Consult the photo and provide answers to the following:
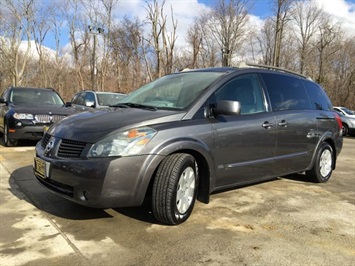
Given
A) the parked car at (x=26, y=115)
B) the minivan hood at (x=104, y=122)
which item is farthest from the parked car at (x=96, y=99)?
the minivan hood at (x=104, y=122)

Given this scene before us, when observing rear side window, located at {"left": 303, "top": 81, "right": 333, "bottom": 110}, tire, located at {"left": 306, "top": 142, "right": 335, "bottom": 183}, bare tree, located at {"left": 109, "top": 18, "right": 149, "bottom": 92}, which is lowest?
tire, located at {"left": 306, "top": 142, "right": 335, "bottom": 183}

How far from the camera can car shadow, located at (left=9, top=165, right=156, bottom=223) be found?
3.81 meters

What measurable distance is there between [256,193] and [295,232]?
1395 mm

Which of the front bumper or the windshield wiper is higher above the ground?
the windshield wiper

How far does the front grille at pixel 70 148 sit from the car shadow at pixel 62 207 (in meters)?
0.74

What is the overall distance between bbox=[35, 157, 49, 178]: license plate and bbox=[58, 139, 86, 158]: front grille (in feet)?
0.72

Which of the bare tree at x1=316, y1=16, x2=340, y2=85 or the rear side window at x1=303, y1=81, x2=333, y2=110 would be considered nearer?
the rear side window at x1=303, y1=81, x2=333, y2=110

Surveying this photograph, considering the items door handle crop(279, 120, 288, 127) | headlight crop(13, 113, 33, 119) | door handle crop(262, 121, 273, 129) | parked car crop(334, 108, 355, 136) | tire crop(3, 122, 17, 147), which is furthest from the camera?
parked car crop(334, 108, 355, 136)

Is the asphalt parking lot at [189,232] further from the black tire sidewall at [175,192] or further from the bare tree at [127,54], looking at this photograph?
the bare tree at [127,54]

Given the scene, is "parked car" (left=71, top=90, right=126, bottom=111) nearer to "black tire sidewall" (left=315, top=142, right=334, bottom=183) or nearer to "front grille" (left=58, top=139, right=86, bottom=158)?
"black tire sidewall" (left=315, top=142, right=334, bottom=183)

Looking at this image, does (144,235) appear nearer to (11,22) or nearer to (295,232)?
(295,232)

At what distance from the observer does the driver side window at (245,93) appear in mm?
4187

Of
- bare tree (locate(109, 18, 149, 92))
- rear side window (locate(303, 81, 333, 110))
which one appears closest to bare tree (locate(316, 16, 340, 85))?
bare tree (locate(109, 18, 149, 92))

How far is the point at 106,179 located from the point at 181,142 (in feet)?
2.72
